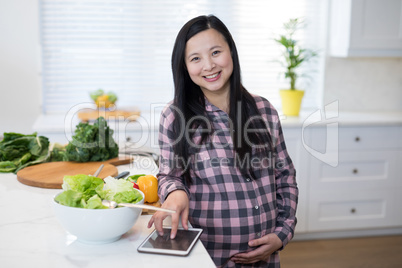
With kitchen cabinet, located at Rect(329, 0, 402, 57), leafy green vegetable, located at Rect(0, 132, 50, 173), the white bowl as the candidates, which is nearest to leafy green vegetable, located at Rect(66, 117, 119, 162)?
leafy green vegetable, located at Rect(0, 132, 50, 173)

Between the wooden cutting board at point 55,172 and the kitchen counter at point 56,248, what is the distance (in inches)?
7.2

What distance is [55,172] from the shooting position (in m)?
1.72

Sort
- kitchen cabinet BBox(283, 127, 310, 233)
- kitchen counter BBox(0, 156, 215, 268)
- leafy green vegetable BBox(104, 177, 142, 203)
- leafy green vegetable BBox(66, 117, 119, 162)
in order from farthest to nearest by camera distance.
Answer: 1. kitchen cabinet BBox(283, 127, 310, 233)
2. leafy green vegetable BBox(66, 117, 119, 162)
3. leafy green vegetable BBox(104, 177, 142, 203)
4. kitchen counter BBox(0, 156, 215, 268)

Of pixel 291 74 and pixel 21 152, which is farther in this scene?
pixel 291 74

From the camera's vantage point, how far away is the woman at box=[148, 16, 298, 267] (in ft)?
5.17

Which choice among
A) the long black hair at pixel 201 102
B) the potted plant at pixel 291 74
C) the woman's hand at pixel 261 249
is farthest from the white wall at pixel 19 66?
the woman's hand at pixel 261 249

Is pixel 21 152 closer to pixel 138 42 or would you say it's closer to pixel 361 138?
pixel 138 42

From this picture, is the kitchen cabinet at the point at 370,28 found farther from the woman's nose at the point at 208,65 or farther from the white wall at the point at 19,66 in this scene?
the white wall at the point at 19,66

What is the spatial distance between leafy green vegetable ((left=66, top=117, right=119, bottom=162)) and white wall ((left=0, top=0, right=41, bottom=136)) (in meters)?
1.74

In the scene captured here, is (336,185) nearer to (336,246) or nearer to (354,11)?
(336,246)

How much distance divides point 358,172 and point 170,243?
2.60m

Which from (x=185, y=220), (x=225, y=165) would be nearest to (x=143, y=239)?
(x=185, y=220)

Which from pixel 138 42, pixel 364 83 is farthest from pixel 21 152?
pixel 364 83

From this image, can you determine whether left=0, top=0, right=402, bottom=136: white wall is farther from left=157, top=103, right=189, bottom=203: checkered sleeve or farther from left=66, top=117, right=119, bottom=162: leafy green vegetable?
left=157, top=103, right=189, bottom=203: checkered sleeve
